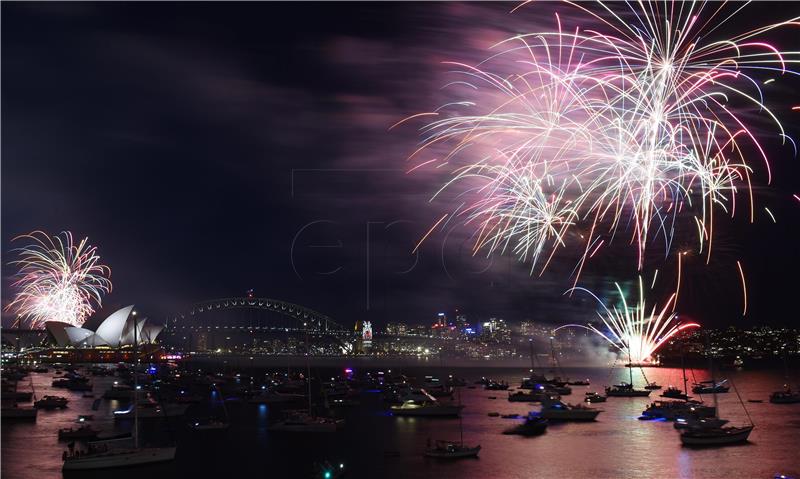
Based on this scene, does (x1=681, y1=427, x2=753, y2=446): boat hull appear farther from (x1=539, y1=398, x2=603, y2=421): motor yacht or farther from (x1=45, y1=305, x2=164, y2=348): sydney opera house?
(x1=45, y1=305, x2=164, y2=348): sydney opera house

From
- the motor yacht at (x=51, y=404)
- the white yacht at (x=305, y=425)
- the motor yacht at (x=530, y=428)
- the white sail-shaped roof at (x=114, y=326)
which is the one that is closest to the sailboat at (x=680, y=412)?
the motor yacht at (x=530, y=428)

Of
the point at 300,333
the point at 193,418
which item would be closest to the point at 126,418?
the point at 193,418

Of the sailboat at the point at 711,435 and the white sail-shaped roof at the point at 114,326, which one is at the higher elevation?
the white sail-shaped roof at the point at 114,326

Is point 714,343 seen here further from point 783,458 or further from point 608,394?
point 783,458

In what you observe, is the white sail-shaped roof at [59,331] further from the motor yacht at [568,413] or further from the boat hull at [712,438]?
the boat hull at [712,438]

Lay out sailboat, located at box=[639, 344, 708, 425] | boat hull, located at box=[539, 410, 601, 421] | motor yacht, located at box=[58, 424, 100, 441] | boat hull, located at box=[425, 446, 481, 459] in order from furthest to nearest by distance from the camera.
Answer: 1. boat hull, located at box=[539, 410, 601, 421]
2. sailboat, located at box=[639, 344, 708, 425]
3. motor yacht, located at box=[58, 424, 100, 441]
4. boat hull, located at box=[425, 446, 481, 459]

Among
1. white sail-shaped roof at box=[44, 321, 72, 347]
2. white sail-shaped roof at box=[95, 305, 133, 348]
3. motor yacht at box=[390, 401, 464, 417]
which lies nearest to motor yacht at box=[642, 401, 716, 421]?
motor yacht at box=[390, 401, 464, 417]
